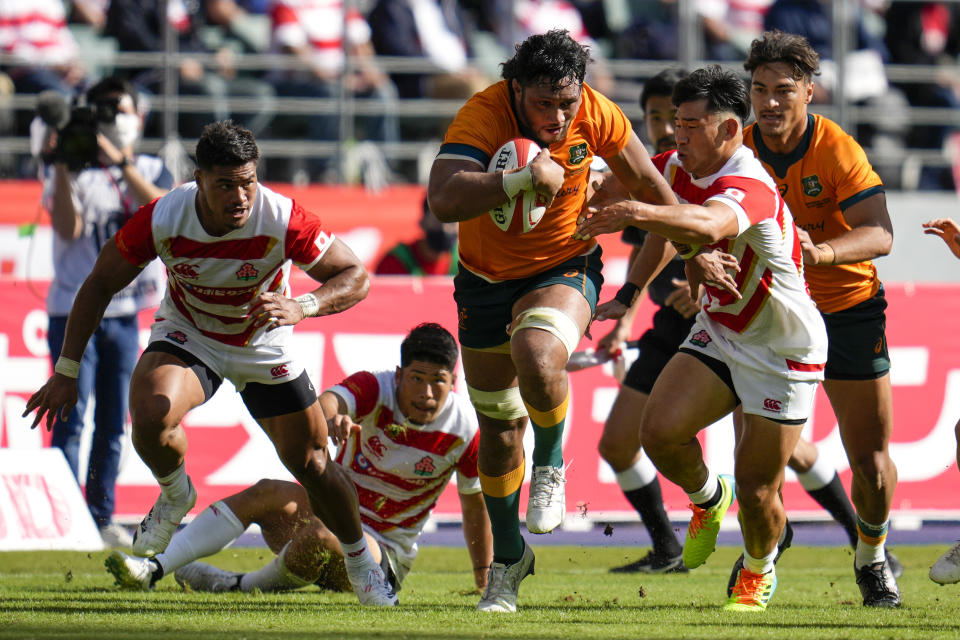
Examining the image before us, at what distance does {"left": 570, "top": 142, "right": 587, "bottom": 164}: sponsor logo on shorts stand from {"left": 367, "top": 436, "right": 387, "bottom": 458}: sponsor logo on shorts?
2083mm

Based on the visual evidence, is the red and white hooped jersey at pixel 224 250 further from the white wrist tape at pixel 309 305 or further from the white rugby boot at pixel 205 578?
the white rugby boot at pixel 205 578

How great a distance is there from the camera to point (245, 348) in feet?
22.2

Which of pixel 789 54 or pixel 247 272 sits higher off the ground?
pixel 789 54

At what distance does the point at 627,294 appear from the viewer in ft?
23.2

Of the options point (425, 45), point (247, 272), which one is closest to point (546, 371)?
point (247, 272)

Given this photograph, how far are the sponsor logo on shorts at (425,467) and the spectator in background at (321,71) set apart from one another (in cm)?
705

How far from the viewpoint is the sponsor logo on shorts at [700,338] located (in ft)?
21.6

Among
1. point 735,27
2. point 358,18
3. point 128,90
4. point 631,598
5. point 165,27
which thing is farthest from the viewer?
point 735,27

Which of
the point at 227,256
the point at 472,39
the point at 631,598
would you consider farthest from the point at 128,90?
the point at 472,39

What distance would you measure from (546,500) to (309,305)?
4.66 feet

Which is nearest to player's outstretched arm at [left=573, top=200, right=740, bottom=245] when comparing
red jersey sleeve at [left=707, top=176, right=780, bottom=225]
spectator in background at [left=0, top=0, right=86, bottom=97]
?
red jersey sleeve at [left=707, top=176, right=780, bottom=225]

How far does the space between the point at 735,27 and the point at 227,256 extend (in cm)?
1041

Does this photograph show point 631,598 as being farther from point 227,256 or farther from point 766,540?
point 227,256

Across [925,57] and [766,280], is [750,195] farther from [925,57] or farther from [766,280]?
[925,57]
